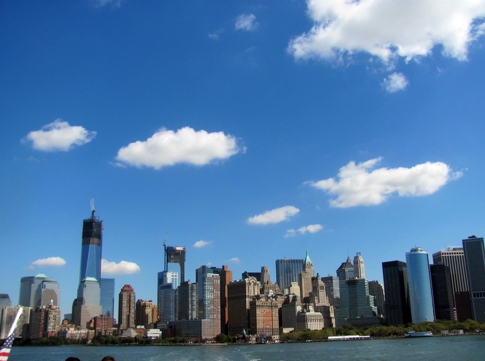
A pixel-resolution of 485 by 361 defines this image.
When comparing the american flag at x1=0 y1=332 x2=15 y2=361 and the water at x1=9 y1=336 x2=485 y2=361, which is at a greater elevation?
the american flag at x1=0 y1=332 x2=15 y2=361

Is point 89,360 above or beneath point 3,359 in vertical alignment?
beneath

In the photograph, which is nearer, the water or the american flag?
the american flag

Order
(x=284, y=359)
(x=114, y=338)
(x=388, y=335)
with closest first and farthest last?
1. (x=284, y=359)
2. (x=388, y=335)
3. (x=114, y=338)

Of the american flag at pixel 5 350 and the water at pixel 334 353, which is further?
the water at pixel 334 353

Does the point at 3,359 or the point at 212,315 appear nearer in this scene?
the point at 3,359

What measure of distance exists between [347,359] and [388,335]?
99446 millimetres

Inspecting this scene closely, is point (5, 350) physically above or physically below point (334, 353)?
above

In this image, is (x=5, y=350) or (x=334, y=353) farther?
(x=334, y=353)

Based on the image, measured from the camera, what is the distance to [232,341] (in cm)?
16962

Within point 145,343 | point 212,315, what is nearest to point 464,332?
point 212,315

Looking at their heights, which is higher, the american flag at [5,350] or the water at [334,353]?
the american flag at [5,350]

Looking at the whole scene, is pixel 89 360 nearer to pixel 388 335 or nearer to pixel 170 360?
pixel 170 360

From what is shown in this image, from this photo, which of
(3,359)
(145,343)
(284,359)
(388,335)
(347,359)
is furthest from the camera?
(145,343)

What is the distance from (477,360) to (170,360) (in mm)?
43272
